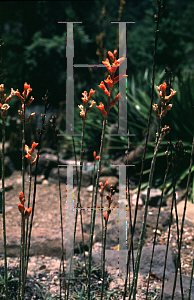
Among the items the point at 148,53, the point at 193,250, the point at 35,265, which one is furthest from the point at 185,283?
the point at 148,53

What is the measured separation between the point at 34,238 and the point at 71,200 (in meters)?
Answer: 0.82

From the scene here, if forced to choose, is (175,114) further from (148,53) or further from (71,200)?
(148,53)

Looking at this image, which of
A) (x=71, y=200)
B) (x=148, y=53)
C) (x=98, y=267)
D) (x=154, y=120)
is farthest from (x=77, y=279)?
(x=148, y=53)

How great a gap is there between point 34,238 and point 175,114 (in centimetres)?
212

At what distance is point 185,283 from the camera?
149 centimetres

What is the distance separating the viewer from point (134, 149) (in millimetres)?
3688

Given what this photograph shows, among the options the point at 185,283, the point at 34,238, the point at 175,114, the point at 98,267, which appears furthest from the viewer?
the point at 175,114

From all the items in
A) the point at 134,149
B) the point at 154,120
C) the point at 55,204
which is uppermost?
the point at 154,120

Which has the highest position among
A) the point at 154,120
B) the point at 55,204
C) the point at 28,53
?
the point at 28,53

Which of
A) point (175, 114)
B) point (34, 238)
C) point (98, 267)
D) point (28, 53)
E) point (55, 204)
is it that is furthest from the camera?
point (28, 53)

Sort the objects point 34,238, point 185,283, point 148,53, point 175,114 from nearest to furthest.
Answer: point 185,283
point 34,238
point 175,114
point 148,53

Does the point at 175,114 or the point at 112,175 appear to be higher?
the point at 175,114

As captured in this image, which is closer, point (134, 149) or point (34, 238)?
point (34, 238)

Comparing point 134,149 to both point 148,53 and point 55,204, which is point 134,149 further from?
point 148,53
